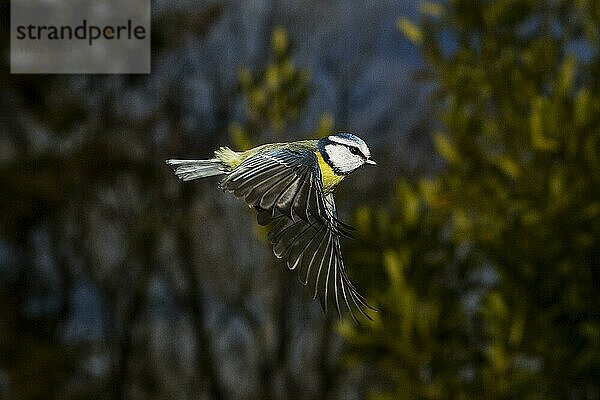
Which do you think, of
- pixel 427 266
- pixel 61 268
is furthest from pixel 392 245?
pixel 61 268

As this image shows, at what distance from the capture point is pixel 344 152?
0.51 feet

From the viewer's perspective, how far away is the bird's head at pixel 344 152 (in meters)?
0.15

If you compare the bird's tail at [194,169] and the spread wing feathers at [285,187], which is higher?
the bird's tail at [194,169]

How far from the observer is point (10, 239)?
295cm

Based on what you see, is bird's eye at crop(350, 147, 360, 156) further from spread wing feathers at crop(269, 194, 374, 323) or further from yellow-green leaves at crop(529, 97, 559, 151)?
yellow-green leaves at crop(529, 97, 559, 151)

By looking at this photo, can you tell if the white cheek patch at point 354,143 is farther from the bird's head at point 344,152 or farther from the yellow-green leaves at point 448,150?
the yellow-green leaves at point 448,150

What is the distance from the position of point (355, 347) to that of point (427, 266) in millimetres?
221

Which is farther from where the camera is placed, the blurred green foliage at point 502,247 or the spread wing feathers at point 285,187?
the blurred green foliage at point 502,247

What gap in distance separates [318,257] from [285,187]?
0.9 inches

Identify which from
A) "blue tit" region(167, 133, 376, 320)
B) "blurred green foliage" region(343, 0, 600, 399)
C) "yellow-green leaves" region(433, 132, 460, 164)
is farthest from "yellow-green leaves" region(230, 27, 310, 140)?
"yellow-green leaves" region(433, 132, 460, 164)

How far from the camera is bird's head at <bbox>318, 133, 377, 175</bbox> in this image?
0.15 meters

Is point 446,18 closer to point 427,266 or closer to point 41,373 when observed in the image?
point 427,266

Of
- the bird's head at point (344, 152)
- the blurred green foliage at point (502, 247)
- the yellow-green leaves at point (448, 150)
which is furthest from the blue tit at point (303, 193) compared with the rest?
the yellow-green leaves at point (448, 150)

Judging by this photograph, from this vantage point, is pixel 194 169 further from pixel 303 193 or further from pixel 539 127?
pixel 539 127
